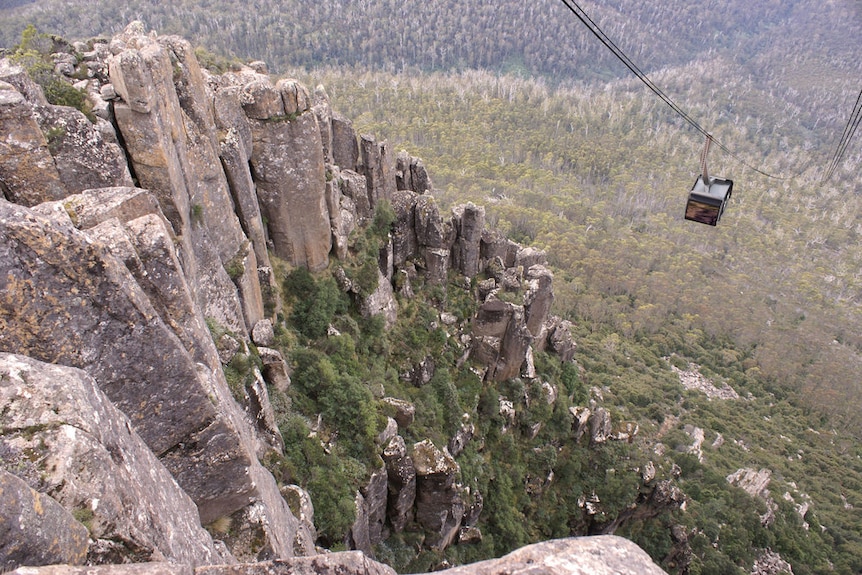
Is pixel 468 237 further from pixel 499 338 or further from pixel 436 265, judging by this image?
pixel 499 338

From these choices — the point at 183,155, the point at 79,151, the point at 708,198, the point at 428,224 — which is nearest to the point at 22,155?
the point at 79,151

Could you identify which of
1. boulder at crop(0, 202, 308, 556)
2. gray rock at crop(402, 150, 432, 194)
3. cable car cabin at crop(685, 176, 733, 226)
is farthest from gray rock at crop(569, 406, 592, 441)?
boulder at crop(0, 202, 308, 556)

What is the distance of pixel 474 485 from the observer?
96.6ft

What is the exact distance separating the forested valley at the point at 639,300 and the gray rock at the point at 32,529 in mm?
12591

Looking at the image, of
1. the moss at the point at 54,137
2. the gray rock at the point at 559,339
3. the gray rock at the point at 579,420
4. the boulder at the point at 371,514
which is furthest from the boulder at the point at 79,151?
the gray rock at the point at 559,339

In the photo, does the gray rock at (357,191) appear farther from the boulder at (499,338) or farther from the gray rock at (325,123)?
the boulder at (499,338)

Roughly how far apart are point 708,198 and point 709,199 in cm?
5

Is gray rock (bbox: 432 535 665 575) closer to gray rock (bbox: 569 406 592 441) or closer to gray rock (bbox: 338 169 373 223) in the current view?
gray rock (bbox: 338 169 373 223)

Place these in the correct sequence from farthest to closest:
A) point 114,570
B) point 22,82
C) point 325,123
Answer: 1. point 325,123
2. point 22,82
3. point 114,570

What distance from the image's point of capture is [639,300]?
95.4 meters

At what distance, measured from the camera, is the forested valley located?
34.7m

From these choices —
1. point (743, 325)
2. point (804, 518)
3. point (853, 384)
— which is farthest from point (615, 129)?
point (804, 518)

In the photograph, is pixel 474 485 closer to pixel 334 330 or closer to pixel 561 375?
pixel 334 330

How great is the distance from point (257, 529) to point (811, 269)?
15521 cm
